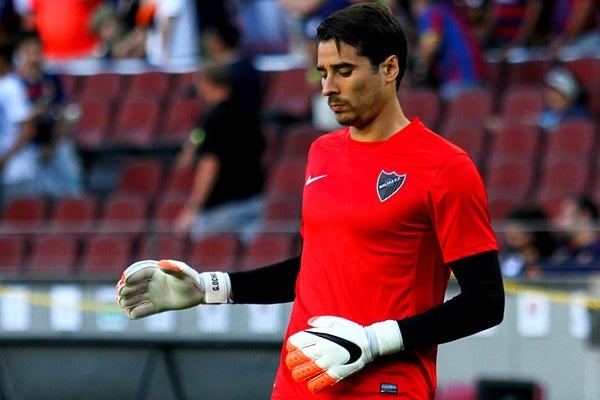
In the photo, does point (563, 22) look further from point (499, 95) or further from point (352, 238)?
point (352, 238)

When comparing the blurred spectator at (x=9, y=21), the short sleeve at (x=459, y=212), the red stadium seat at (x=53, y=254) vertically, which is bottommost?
the red stadium seat at (x=53, y=254)

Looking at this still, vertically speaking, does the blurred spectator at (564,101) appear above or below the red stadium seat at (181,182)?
above

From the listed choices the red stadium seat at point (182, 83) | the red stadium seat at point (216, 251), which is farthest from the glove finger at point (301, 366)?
the red stadium seat at point (182, 83)

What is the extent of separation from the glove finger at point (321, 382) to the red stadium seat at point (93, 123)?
30.6 feet

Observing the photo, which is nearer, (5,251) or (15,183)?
(5,251)

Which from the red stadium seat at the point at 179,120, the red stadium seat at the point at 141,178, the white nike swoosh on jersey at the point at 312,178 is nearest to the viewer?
the white nike swoosh on jersey at the point at 312,178

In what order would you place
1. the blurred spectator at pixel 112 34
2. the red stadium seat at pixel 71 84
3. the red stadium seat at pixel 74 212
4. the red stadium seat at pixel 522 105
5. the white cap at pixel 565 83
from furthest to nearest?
the blurred spectator at pixel 112 34
the red stadium seat at pixel 71 84
the red stadium seat at pixel 74 212
the red stadium seat at pixel 522 105
the white cap at pixel 565 83

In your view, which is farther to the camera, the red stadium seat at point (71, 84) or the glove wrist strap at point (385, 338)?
the red stadium seat at point (71, 84)

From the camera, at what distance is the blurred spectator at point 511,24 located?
11836 millimetres

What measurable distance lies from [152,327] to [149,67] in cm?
513

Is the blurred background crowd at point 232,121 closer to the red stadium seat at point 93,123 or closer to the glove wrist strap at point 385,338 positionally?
the red stadium seat at point 93,123

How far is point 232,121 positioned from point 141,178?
2.14 meters

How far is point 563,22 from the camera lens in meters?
11.8

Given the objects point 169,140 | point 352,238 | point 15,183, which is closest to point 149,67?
point 169,140
